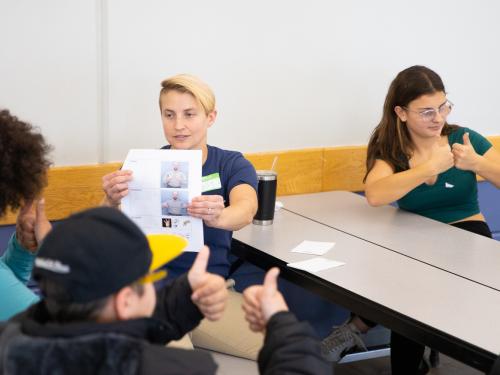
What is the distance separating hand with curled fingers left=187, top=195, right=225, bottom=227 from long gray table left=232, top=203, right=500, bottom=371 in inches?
15.8

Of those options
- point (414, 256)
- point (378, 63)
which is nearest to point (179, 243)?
point (414, 256)

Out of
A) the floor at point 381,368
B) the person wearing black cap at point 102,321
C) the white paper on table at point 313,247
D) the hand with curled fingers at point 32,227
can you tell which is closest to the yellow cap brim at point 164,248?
the person wearing black cap at point 102,321

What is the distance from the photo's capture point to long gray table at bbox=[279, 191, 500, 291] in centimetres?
275

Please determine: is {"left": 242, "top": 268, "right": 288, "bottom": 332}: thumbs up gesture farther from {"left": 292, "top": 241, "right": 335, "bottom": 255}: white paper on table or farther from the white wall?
the white wall

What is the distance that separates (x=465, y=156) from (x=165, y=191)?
1375 mm

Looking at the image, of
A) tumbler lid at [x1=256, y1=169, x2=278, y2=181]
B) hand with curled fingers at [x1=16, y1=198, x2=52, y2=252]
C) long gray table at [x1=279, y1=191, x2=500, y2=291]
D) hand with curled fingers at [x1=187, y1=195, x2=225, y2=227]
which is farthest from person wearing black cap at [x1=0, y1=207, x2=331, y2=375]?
tumbler lid at [x1=256, y1=169, x2=278, y2=181]

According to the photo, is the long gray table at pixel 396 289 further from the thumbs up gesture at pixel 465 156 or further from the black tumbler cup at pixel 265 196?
the thumbs up gesture at pixel 465 156

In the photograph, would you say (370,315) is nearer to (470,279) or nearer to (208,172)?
(470,279)

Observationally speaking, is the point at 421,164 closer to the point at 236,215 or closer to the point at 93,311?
the point at 236,215

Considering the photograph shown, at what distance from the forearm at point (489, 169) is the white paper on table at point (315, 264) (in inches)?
35.7

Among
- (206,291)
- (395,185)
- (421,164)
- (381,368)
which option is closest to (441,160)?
(421,164)

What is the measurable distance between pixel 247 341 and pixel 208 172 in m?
0.63

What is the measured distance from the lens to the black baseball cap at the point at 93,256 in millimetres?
1244

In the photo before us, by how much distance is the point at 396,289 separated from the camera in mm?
2490
